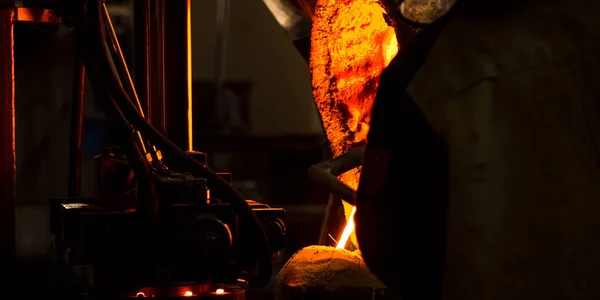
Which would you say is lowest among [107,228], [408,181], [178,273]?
[178,273]

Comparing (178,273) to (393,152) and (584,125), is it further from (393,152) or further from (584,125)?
(584,125)

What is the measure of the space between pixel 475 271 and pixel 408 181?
0.24 m

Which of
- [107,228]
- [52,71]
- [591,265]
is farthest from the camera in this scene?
[52,71]

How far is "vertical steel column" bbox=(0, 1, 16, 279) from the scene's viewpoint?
2.57 m

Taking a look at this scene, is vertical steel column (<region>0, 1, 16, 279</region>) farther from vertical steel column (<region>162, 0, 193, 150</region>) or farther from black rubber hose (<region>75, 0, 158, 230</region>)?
black rubber hose (<region>75, 0, 158, 230</region>)

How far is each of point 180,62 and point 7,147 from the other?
25.2 inches

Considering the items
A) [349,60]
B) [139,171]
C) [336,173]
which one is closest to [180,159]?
[139,171]

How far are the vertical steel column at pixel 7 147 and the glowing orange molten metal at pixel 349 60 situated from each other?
1335mm

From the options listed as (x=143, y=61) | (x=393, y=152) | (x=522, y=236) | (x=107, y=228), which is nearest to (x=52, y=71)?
(x=143, y=61)

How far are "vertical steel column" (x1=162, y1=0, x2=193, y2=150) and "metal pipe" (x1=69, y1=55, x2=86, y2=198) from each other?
0.29 m

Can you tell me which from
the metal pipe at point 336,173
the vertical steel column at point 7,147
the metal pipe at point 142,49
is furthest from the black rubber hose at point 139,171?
the vertical steel column at point 7,147

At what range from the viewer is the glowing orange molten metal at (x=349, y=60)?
338 centimetres

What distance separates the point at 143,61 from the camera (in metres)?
2.67

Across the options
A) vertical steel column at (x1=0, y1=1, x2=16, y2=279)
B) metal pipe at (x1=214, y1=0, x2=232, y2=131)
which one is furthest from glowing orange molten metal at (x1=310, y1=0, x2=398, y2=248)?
vertical steel column at (x1=0, y1=1, x2=16, y2=279)
